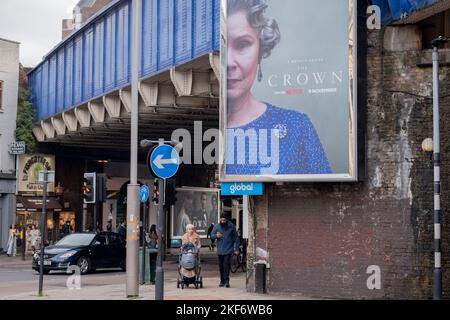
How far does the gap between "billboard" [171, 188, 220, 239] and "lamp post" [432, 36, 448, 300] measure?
31.5m

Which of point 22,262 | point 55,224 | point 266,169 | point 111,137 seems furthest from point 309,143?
point 55,224

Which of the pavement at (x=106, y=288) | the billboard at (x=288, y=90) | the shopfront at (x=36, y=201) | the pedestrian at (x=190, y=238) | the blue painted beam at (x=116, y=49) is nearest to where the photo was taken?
the billboard at (x=288, y=90)

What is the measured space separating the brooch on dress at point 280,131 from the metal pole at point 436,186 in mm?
3492

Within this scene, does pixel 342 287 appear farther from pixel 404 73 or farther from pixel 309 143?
pixel 404 73

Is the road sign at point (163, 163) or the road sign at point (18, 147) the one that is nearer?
the road sign at point (163, 163)

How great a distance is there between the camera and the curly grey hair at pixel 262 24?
1859 cm

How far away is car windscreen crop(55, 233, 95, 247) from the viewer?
91.8 feet

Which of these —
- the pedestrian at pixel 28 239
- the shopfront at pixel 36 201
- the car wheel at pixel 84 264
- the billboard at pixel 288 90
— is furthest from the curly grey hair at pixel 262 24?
the shopfront at pixel 36 201

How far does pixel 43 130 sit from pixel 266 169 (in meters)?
26.4

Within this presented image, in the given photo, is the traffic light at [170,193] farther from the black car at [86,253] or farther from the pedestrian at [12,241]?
the pedestrian at [12,241]

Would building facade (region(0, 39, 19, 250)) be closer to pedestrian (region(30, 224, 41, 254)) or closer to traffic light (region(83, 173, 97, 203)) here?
pedestrian (region(30, 224, 41, 254))

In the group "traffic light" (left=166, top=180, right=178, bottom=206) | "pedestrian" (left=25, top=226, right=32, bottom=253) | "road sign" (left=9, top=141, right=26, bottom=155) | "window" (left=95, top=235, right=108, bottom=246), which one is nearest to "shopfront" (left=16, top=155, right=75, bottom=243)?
"road sign" (left=9, top=141, right=26, bottom=155)

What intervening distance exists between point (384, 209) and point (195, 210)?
A: 32.8 m

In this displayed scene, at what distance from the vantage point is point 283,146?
18297 mm
